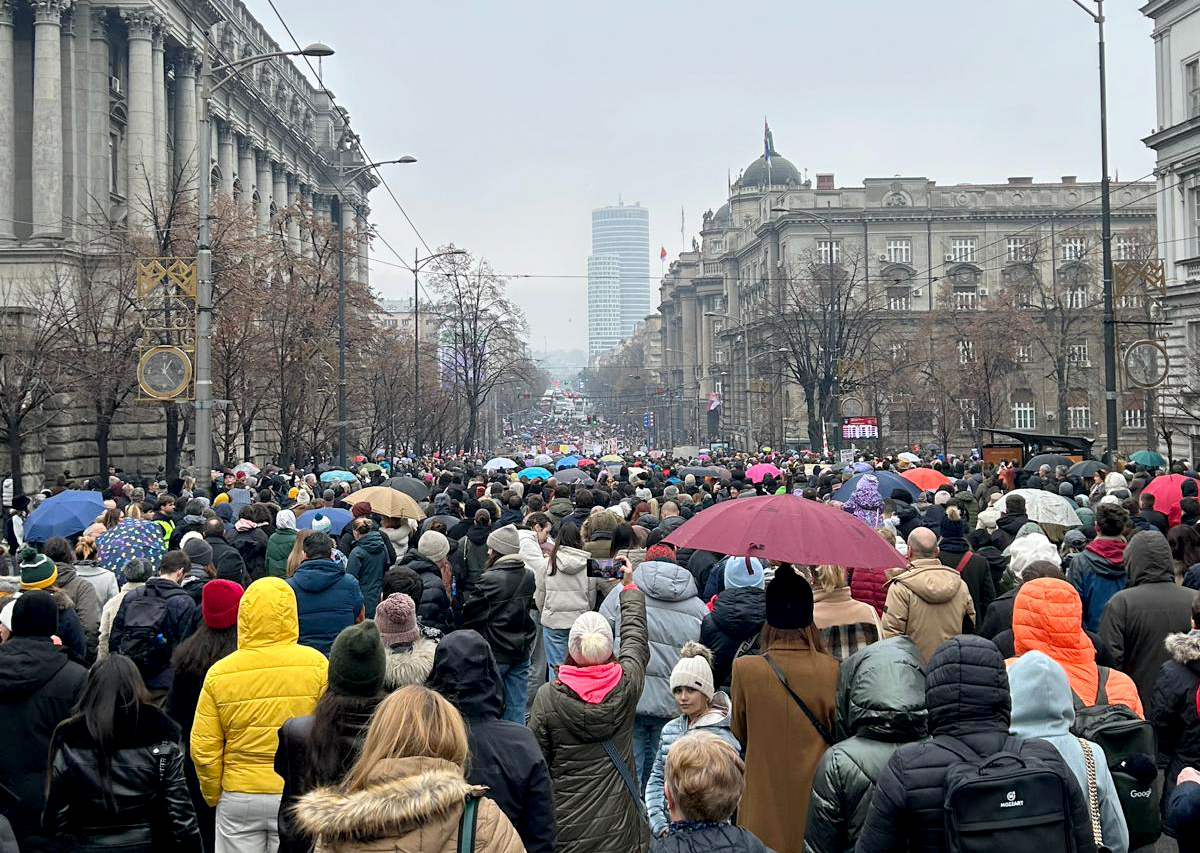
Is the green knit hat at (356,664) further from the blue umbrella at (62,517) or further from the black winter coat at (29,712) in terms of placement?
the blue umbrella at (62,517)

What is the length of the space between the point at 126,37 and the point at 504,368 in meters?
21.6

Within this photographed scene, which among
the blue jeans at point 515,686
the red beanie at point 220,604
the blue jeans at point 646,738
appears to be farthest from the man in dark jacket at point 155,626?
the blue jeans at point 646,738

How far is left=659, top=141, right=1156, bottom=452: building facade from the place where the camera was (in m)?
61.9

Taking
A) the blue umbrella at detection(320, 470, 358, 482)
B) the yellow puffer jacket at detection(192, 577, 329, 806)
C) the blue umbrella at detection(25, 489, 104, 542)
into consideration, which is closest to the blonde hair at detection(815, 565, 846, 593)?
the yellow puffer jacket at detection(192, 577, 329, 806)

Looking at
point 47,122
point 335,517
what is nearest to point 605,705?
point 335,517

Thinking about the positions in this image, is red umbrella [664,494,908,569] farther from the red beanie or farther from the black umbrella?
the black umbrella

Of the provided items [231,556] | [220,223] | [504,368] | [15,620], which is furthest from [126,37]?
[15,620]

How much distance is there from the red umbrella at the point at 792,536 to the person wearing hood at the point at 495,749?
7.46ft

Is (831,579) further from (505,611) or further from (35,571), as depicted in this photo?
(35,571)

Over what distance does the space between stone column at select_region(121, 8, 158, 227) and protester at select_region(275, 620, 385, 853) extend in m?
41.6

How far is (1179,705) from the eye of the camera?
6.60m

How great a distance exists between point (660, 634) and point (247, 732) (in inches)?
120

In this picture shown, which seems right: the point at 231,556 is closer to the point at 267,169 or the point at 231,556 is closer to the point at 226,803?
the point at 226,803

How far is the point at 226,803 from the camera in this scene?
644 cm
